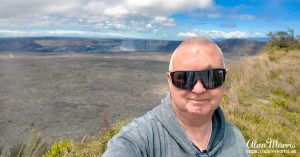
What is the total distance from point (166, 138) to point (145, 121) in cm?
15

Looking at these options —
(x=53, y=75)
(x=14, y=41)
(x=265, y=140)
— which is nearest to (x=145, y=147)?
(x=265, y=140)

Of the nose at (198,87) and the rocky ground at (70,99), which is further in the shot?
the rocky ground at (70,99)

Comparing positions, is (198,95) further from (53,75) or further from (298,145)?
(53,75)

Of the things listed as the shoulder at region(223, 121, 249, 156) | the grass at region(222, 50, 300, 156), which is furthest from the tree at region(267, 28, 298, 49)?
the shoulder at region(223, 121, 249, 156)

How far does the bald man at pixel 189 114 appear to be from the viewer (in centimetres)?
203

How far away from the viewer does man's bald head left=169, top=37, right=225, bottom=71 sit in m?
2.12

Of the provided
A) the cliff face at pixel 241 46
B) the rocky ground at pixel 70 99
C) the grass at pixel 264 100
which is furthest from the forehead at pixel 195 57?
the cliff face at pixel 241 46

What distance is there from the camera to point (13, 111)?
1273cm

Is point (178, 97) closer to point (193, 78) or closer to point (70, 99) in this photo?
point (193, 78)

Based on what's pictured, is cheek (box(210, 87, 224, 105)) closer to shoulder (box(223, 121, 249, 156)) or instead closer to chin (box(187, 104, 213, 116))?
chin (box(187, 104, 213, 116))

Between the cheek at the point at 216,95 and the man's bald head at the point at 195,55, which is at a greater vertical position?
the man's bald head at the point at 195,55

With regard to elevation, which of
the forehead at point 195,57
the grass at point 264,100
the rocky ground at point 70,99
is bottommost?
the rocky ground at point 70,99

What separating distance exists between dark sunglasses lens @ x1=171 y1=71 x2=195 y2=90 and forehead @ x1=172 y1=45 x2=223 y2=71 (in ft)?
0.09

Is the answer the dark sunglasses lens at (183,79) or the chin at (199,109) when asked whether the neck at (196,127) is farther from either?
the dark sunglasses lens at (183,79)
